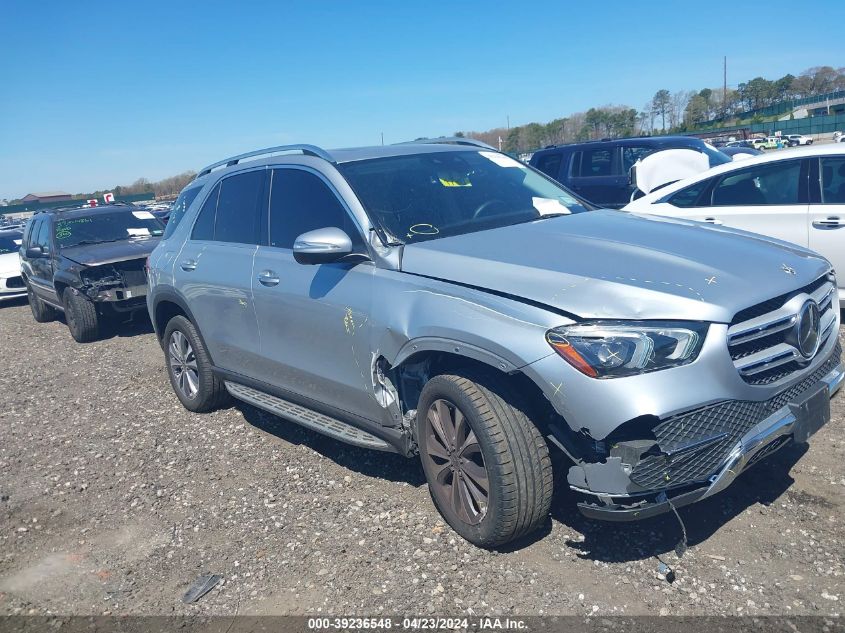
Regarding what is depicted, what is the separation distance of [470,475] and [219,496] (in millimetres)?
1842

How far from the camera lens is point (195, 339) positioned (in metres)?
5.48

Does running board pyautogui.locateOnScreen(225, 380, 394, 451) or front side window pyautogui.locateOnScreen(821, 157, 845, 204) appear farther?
front side window pyautogui.locateOnScreen(821, 157, 845, 204)

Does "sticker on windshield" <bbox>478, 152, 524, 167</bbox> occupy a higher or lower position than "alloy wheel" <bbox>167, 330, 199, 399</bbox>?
higher

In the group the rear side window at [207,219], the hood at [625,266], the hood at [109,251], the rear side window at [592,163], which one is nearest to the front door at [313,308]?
the hood at [625,266]

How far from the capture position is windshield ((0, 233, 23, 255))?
1523 centimetres

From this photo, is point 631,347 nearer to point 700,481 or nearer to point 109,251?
point 700,481

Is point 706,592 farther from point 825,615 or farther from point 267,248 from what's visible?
point 267,248

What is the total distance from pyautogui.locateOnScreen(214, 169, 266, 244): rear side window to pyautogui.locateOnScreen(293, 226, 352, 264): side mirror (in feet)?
3.47

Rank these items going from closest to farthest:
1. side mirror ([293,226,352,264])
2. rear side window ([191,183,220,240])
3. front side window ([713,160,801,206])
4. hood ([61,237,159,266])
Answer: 1. side mirror ([293,226,352,264])
2. rear side window ([191,183,220,240])
3. front side window ([713,160,801,206])
4. hood ([61,237,159,266])

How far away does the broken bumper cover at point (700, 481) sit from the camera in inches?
111

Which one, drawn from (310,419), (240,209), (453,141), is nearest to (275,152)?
(240,209)

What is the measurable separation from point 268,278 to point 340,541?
64.4 inches

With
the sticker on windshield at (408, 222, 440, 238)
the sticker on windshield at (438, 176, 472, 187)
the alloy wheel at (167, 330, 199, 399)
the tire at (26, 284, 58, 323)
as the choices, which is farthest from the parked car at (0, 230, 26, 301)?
the sticker on windshield at (408, 222, 440, 238)

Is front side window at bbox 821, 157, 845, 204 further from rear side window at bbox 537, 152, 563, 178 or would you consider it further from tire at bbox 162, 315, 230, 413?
rear side window at bbox 537, 152, 563, 178
